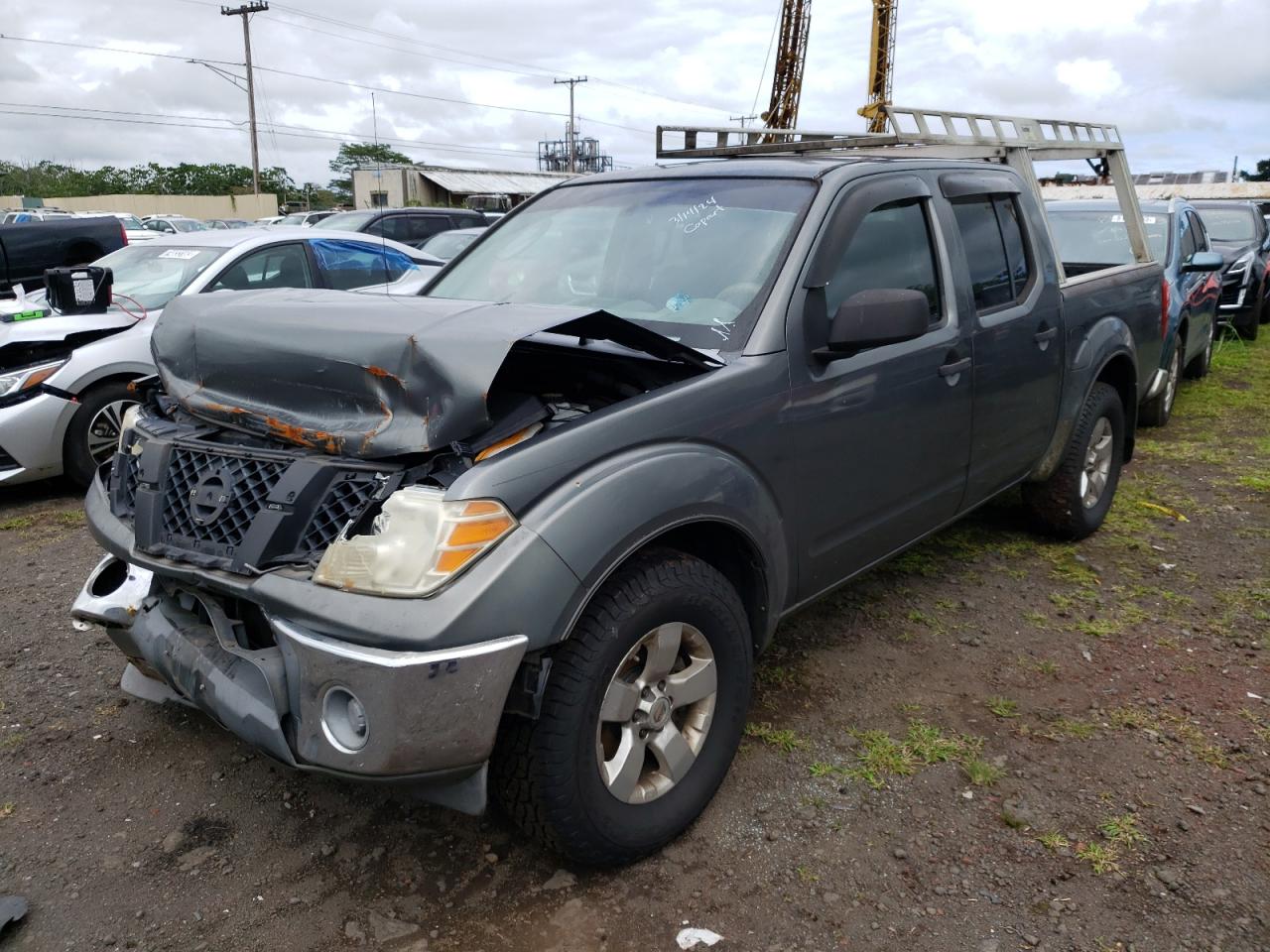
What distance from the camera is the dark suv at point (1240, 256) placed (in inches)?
465

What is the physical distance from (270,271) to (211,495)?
4674mm

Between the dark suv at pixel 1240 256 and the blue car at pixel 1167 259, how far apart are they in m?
2.80

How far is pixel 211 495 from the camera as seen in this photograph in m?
2.47

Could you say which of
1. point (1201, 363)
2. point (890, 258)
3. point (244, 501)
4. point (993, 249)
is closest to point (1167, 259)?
point (1201, 363)

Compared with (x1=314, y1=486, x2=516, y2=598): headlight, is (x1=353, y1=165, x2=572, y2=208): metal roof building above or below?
above

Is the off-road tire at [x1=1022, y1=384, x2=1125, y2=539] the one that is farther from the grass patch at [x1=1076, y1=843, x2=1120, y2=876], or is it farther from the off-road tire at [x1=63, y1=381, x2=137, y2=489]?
the off-road tire at [x1=63, y1=381, x2=137, y2=489]

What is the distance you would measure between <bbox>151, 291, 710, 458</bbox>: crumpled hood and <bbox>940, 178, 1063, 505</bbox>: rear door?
1.58 m

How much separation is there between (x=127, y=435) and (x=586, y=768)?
169cm

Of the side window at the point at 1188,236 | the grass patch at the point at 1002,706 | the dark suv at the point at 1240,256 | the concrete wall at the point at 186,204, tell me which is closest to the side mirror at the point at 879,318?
the grass patch at the point at 1002,706

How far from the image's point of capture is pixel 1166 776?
3.04m

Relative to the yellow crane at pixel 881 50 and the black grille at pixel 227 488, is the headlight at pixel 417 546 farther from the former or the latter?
the yellow crane at pixel 881 50

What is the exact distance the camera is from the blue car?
7098mm

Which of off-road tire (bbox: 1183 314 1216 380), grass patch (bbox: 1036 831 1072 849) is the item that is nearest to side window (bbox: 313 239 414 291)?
grass patch (bbox: 1036 831 1072 849)

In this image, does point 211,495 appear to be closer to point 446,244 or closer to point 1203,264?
point 1203,264
